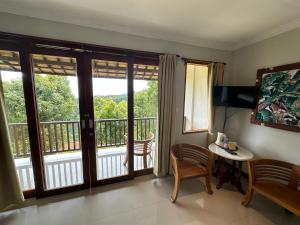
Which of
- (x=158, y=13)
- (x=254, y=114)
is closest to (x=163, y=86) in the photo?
(x=158, y=13)

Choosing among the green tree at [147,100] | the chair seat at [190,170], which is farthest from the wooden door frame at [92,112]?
the chair seat at [190,170]

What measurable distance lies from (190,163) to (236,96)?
135 centimetres

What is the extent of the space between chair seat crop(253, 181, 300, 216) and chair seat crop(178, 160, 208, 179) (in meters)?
0.65

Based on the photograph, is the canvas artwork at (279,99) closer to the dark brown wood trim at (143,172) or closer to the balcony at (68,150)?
the balcony at (68,150)

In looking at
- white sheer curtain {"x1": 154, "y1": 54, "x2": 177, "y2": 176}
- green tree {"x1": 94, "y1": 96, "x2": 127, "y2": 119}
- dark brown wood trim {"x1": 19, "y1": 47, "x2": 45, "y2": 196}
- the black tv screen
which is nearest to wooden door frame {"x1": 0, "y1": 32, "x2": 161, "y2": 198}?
dark brown wood trim {"x1": 19, "y1": 47, "x2": 45, "y2": 196}

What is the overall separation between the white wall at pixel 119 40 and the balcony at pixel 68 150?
2.63 ft

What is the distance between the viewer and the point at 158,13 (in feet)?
5.88

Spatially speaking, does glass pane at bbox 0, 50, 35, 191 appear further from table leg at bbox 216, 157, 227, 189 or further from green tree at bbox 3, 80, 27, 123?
table leg at bbox 216, 157, 227, 189

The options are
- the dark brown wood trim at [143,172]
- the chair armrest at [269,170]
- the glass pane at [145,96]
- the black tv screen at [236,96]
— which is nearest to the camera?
the chair armrest at [269,170]

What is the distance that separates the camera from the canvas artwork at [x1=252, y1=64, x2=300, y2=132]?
6.39 feet

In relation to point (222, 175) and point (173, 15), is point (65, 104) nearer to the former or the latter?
point (173, 15)

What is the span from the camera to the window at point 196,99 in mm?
2904

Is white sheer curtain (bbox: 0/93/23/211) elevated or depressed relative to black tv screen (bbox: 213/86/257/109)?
depressed

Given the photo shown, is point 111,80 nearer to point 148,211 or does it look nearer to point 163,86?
point 163,86
